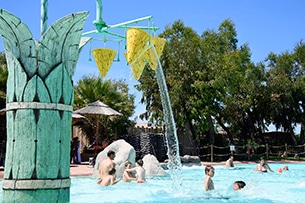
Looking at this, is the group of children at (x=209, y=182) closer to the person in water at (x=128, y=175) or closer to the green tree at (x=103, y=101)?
the person in water at (x=128, y=175)

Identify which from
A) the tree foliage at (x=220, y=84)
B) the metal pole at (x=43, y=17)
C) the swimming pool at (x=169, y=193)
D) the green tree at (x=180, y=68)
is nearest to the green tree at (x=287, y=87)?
Result: the tree foliage at (x=220, y=84)

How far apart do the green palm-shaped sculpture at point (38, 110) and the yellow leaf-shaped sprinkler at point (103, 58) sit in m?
3.25

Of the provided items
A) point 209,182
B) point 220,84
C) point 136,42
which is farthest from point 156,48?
point 220,84

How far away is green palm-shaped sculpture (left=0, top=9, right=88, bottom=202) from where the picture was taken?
9.06ft

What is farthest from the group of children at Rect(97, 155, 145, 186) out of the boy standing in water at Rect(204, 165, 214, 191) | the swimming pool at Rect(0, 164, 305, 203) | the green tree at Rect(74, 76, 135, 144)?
the green tree at Rect(74, 76, 135, 144)

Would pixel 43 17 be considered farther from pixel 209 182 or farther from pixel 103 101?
pixel 103 101

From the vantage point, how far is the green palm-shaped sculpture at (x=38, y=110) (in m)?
2.76

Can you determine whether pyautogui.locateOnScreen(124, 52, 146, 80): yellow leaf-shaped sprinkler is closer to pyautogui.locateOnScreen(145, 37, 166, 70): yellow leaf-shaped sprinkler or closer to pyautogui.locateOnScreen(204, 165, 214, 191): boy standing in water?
pyautogui.locateOnScreen(145, 37, 166, 70): yellow leaf-shaped sprinkler

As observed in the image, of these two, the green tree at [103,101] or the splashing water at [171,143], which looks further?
the green tree at [103,101]

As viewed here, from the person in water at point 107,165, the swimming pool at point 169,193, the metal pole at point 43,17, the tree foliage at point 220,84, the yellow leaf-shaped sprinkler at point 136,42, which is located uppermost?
the tree foliage at point 220,84

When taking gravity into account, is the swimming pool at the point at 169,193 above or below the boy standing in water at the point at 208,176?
below

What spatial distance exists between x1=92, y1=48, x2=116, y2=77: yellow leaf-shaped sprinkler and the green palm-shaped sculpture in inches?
128

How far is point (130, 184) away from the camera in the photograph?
1083 cm

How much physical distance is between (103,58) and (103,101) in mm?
15214
